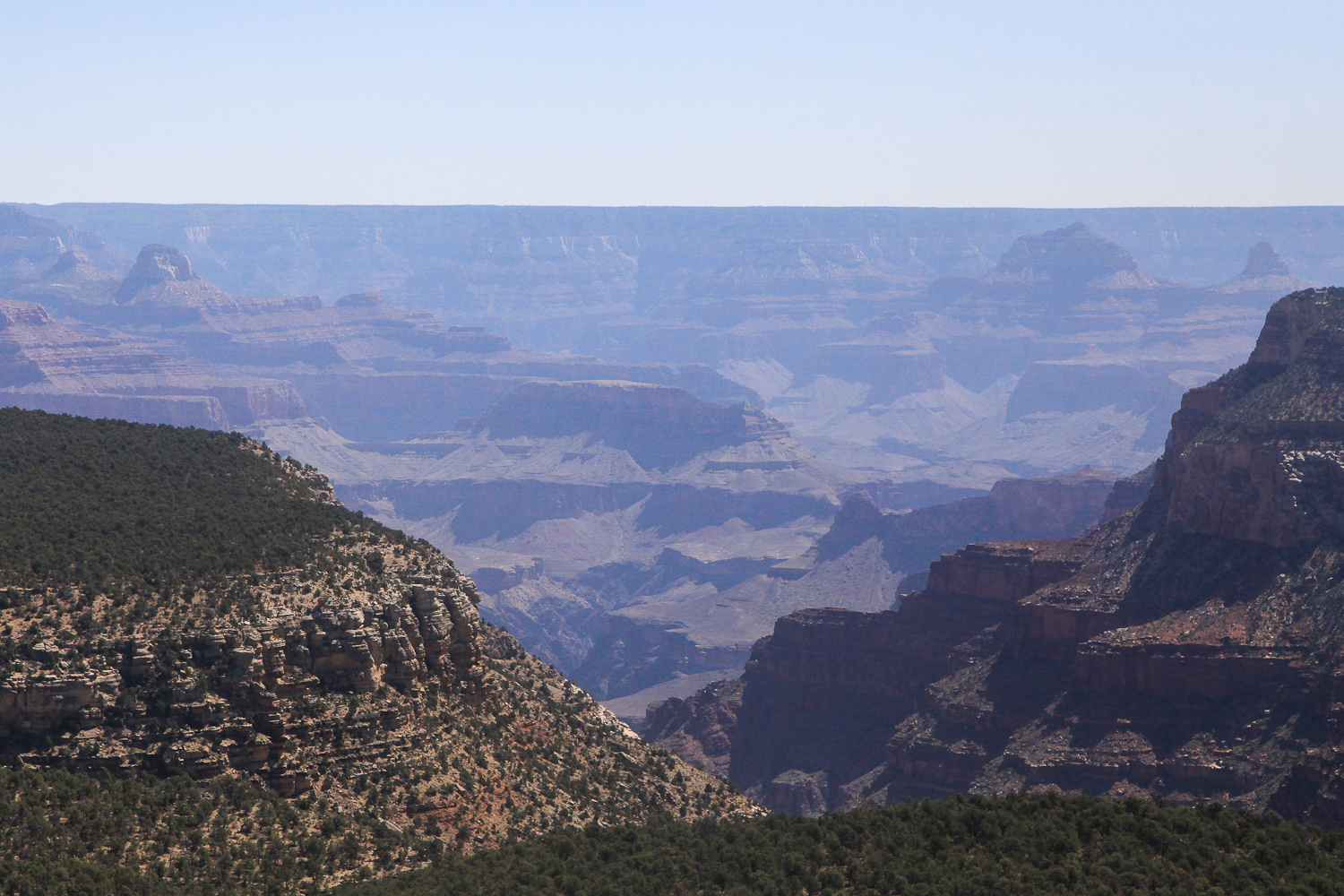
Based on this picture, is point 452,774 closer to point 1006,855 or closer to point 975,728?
point 1006,855

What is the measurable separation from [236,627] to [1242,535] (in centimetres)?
7617

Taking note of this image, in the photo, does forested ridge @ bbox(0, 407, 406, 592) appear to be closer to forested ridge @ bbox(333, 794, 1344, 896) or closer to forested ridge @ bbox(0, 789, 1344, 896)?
forested ridge @ bbox(0, 789, 1344, 896)

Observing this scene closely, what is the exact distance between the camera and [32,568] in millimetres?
47375

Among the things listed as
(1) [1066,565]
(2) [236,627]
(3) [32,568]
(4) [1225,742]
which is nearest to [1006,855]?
(2) [236,627]

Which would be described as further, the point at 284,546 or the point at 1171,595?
the point at 1171,595

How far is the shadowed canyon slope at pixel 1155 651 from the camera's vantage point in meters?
92.7

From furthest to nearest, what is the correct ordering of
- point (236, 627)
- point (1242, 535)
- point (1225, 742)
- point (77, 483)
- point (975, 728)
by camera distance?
point (975, 728), point (1242, 535), point (1225, 742), point (77, 483), point (236, 627)

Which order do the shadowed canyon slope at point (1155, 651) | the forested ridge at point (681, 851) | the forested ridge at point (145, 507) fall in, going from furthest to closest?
the shadowed canyon slope at point (1155, 651)
the forested ridge at point (145, 507)
the forested ridge at point (681, 851)

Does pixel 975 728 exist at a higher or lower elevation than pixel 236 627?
lower

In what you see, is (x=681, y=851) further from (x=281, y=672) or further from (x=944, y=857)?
(x=281, y=672)

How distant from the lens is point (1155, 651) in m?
99.2

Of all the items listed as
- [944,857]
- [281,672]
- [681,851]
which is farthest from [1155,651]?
→ [281,672]

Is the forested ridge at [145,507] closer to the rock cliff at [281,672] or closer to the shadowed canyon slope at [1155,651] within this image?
the rock cliff at [281,672]

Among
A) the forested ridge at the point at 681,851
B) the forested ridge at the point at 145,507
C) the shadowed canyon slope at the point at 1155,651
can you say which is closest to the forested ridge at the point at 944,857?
the forested ridge at the point at 681,851
